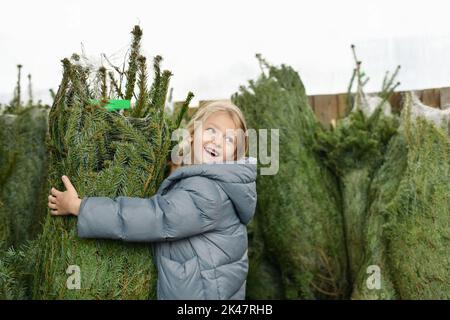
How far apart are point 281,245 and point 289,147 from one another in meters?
0.74

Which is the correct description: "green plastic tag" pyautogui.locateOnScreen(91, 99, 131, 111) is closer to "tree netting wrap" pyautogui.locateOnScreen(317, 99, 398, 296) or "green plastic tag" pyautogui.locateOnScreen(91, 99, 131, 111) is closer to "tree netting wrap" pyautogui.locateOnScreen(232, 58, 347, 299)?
"tree netting wrap" pyautogui.locateOnScreen(232, 58, 347, 299)

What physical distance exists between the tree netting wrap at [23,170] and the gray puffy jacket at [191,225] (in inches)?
49.2

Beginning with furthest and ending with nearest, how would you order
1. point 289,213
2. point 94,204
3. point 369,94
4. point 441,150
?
point 369,94, point 289,213, point 441,150, point 94,204

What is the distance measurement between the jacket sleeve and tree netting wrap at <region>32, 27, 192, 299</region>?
0.27 feet

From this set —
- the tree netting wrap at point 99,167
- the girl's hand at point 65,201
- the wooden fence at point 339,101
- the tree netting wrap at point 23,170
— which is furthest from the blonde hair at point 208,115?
the wooden fence at point 339,101

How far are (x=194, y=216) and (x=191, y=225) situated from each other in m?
0.04

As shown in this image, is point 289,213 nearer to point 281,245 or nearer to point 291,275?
point 281,245

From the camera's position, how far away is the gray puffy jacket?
6.62 ft

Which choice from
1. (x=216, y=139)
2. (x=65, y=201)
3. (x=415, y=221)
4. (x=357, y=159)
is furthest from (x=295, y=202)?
(x=65, y=201)

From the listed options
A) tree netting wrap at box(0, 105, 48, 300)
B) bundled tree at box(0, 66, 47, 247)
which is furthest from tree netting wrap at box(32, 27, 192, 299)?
bundled tree at box(0, 66, 47, 247)

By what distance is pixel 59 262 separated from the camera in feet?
6.81

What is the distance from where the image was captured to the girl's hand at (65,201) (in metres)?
2.04

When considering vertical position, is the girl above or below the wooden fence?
below
